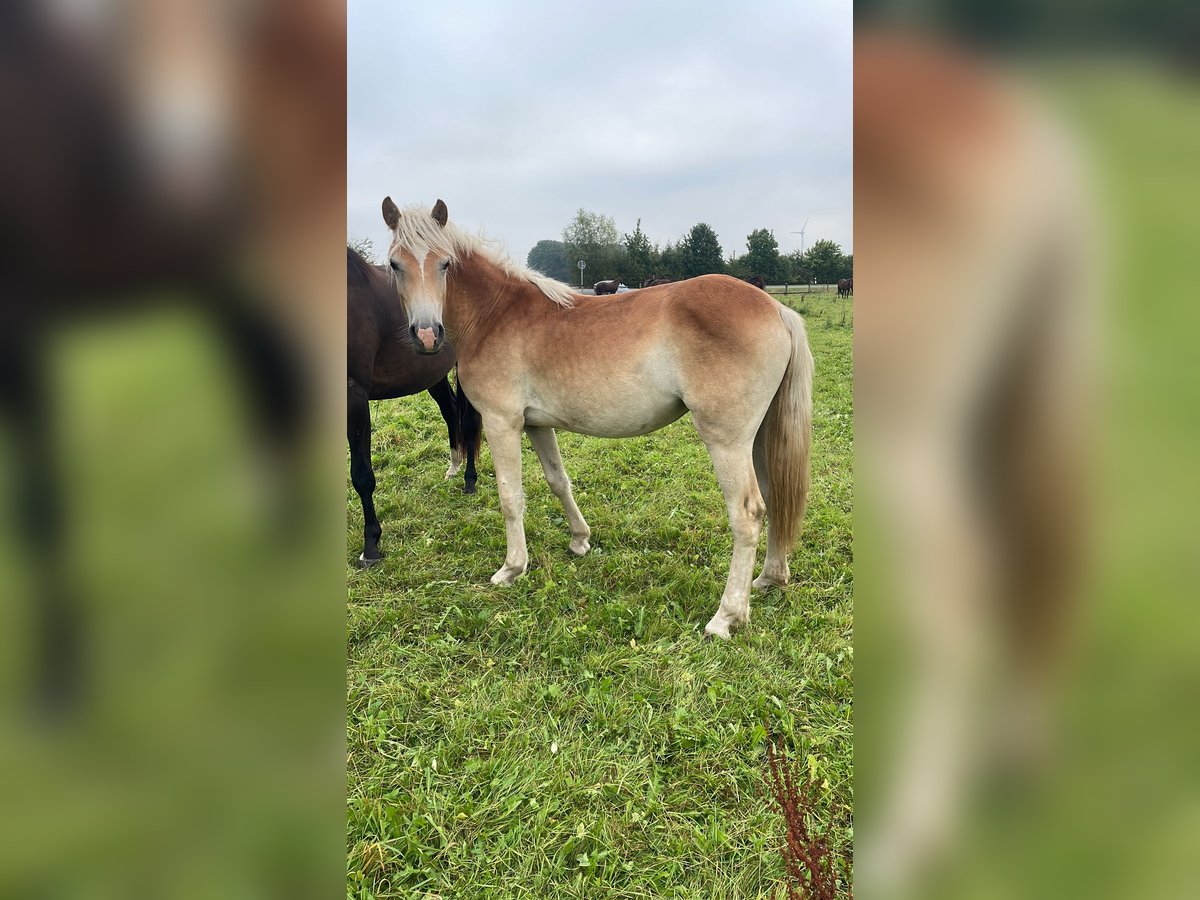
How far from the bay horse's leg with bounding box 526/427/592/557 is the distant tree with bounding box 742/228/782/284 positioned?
107 feet

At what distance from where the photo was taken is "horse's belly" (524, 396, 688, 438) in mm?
3400

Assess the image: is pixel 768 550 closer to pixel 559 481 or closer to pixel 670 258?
pixel 559 481

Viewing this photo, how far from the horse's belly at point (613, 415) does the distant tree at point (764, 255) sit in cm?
3300

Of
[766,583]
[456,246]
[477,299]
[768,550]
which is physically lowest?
[766,583]

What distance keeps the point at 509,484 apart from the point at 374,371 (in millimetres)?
1722

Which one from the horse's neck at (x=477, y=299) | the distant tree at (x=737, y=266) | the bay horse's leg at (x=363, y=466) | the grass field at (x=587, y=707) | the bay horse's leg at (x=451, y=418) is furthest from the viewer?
the distant tree at (x=737, y=266)

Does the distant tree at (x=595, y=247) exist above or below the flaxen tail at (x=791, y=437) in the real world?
above

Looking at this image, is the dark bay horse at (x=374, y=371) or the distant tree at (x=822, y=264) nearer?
the dark bay horse at (x=374, y=371)

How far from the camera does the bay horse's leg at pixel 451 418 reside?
566cm

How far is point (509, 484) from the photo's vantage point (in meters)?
3.77
